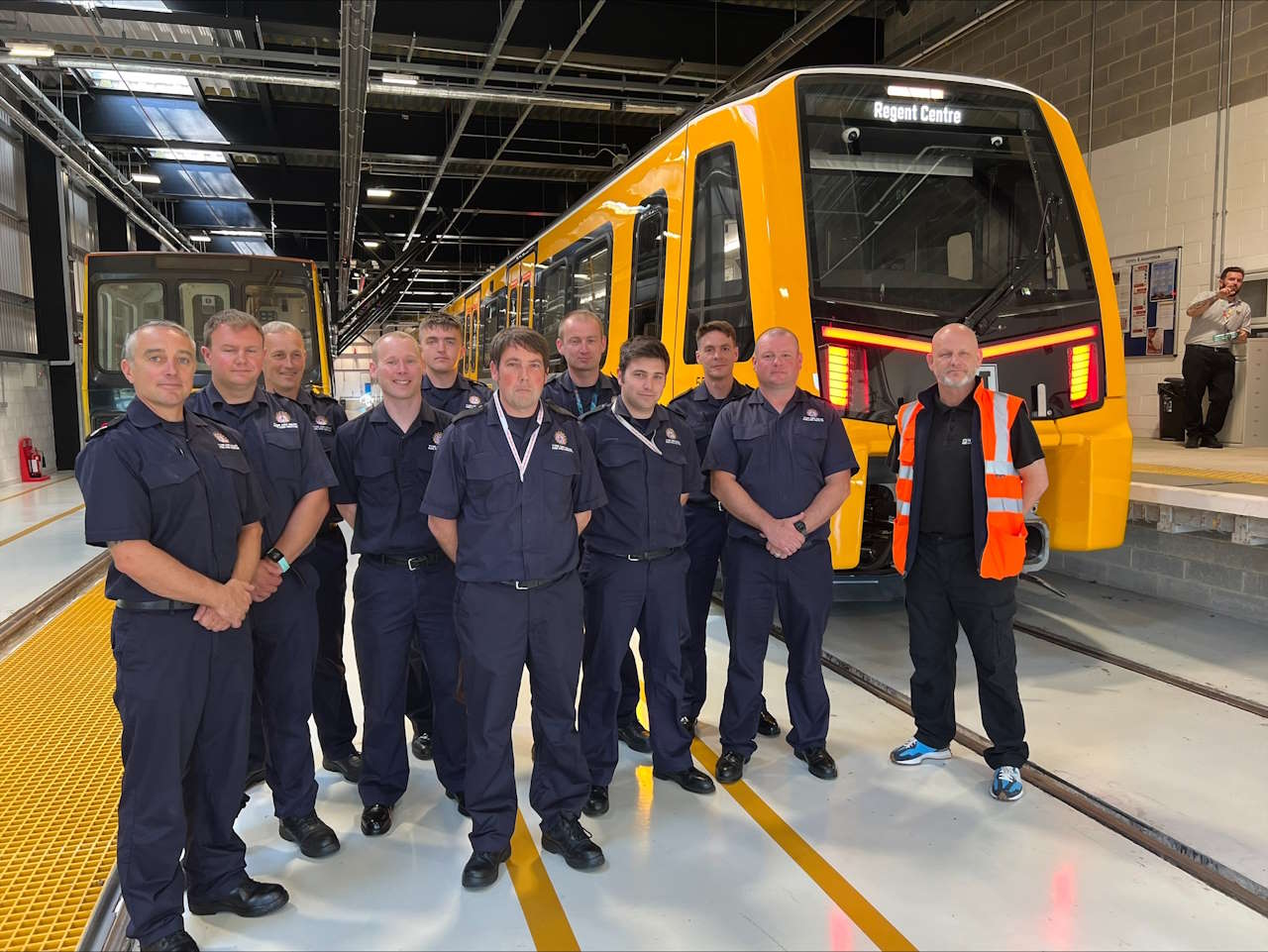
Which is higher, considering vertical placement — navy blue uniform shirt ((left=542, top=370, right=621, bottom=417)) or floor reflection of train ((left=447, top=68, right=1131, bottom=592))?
floor reflection of train ((left=447, top=68, right=1131, bottom=592))

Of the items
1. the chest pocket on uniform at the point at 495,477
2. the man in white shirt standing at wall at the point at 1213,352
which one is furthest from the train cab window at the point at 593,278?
the man in white shirt standing at wall at the point at 1213,352

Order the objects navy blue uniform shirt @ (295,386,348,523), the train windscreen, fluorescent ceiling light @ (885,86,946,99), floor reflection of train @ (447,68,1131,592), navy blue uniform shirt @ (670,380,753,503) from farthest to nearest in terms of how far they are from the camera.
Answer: fluorescent ceiling light @ (885,86,946,99), the train windscreen, floor reflection of train @ (447,68,1131,592), navy blue uniform shirt @ (670,380,753,503), navy blue uniform shirt @ (295,386,348,523)

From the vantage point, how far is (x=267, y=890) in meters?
2.66

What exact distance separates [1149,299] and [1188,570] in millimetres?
4426

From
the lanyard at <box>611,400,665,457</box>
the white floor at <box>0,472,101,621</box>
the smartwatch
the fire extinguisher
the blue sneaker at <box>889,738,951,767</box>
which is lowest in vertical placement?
the blue sneaker at <box>889,738,951,767</box>

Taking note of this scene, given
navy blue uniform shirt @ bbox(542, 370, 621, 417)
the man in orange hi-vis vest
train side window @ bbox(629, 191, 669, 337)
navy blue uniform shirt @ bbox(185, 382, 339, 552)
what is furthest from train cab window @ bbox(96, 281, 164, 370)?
the man in orange hi-vis vest

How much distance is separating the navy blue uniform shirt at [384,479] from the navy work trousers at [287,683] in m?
0.28

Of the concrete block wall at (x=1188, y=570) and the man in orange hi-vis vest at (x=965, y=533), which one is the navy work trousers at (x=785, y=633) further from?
the concrete block wall at (x=1188, y=570)

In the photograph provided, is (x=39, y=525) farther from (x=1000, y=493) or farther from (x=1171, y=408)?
(x=1171, y=408)

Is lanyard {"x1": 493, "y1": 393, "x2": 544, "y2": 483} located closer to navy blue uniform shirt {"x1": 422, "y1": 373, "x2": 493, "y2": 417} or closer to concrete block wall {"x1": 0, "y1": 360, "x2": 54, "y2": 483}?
navy blue uniform shirt {"x1": 422, "y1": 373, "x2": 493, "y2": 417}

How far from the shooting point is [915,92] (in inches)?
183

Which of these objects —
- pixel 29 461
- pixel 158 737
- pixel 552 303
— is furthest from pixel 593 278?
pixel 29 461

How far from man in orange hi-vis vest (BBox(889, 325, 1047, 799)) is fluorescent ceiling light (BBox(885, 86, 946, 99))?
1.94 meters

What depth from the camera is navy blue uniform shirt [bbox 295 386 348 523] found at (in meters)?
3.42
